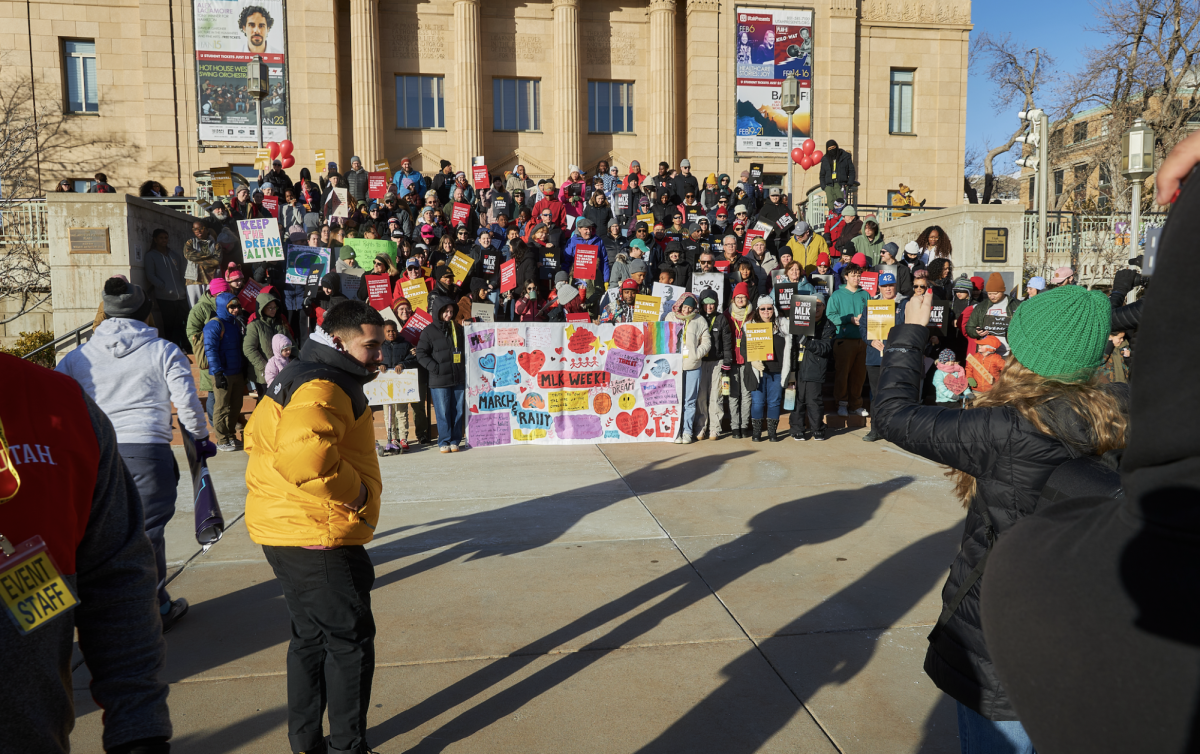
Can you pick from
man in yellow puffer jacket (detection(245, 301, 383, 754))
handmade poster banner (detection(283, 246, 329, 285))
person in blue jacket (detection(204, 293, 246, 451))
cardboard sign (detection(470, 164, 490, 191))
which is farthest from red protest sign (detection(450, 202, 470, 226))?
man in yellow puffer jacket (detection(245, 301, 383, 754))

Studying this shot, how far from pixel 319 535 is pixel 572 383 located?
24.7 ft

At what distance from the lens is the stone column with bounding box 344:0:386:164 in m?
28.6

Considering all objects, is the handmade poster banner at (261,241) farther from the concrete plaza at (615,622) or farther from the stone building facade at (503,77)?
the stone building facade at (503,77)

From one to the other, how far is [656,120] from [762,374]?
73.9 ft

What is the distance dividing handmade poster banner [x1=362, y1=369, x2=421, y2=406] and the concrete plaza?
89.5 inches

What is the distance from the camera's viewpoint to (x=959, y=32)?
3303 cm

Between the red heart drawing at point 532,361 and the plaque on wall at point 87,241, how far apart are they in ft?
26.1

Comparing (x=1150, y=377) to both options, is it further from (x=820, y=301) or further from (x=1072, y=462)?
(x=820, y=301)

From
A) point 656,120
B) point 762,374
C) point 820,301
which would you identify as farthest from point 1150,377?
point 656,120

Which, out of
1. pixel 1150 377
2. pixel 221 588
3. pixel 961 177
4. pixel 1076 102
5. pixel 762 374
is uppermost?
pixel 1076 102

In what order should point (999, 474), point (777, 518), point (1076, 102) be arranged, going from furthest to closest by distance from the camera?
1. point (1076, 102)
2. point (777, 518)
3. point (999, 474)

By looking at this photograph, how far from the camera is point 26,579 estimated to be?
137 cm

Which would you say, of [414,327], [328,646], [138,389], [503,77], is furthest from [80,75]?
[328,646]

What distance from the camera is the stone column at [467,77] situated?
29.3 m
